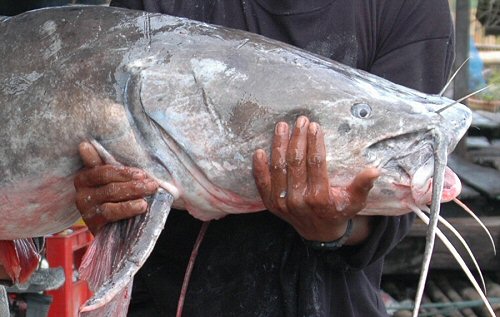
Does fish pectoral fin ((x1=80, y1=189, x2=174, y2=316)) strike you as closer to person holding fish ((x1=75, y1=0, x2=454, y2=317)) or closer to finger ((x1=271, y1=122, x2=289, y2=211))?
finger ((x1=271, y1=122, x2=289, y2=211))

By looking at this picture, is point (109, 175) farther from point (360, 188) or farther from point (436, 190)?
point (436, 190)

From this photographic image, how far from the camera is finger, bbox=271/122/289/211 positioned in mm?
1987

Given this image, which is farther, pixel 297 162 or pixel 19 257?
pixel 19 257

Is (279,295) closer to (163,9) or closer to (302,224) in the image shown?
(302,224)

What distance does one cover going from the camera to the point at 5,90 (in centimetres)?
225

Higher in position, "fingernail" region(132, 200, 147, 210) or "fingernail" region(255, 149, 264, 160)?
"fingernail" region(255, 149, 264, 160)

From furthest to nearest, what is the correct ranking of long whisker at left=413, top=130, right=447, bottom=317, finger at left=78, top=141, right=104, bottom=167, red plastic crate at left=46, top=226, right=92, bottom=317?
red plastic crate at left=46, top=226, right=92, bottom=317 → finger at left=78, top=141, right=104, bottom=167 → long whisker at left=413, top=130, right=447, bottom=317

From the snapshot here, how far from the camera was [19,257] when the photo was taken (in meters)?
2.72

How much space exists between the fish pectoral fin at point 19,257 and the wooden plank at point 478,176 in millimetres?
3831

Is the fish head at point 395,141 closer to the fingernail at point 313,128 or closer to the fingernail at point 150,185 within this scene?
the fingernail at point 313,128

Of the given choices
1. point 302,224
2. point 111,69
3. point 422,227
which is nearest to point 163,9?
point 111,69

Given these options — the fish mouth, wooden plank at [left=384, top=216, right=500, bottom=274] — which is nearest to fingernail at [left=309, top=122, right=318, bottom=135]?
the fish mouth

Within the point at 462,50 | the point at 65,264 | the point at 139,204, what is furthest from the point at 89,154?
the point at 462,50

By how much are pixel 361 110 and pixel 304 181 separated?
0.66ft
